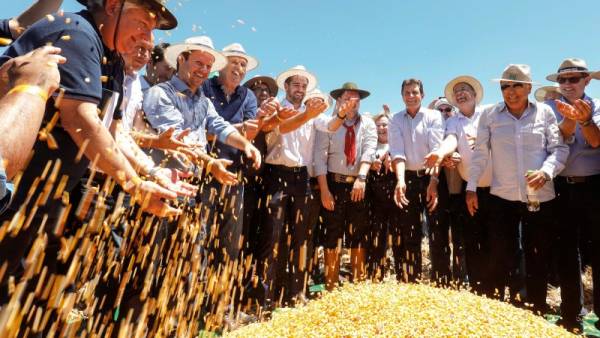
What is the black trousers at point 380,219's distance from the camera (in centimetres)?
680

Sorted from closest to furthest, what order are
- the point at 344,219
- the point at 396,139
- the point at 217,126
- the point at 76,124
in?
the point at 76,124, the point at 217,126, the point at 396,139, the point at 344,219

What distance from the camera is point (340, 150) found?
682cm

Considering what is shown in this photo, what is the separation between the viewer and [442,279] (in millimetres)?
6121

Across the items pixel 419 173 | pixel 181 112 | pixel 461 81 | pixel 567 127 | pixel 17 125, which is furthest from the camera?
pixel 461 81

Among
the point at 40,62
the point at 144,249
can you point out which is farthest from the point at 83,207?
the point at 40,62

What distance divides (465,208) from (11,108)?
5.98m

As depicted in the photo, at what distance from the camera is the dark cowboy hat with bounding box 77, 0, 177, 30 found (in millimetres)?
2742

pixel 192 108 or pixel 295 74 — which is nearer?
pixel 192 108

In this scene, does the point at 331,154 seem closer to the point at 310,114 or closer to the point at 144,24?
the point at 310,114

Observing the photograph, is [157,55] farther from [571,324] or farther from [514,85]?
[571,324]

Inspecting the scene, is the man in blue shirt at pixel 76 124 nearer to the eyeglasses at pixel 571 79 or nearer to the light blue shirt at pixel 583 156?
the light blue shirt at pixel 583 156

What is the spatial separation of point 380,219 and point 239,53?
3461mm

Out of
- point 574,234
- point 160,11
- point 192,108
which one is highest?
point 160,11

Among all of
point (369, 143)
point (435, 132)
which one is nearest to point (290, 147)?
point (369, 143)
